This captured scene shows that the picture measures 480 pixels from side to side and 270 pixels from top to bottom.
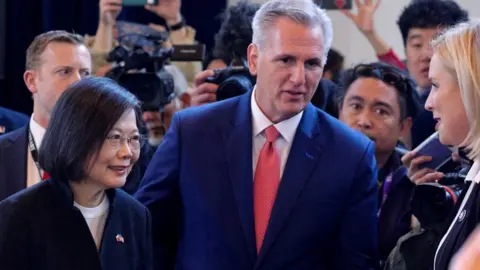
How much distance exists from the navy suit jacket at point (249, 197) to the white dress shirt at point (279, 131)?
0.02 metres

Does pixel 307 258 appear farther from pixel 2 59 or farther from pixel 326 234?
pixel 2 59

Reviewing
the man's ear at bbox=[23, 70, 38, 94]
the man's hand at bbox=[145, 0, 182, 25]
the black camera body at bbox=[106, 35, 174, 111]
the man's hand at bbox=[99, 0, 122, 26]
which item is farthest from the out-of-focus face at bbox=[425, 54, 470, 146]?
the man's hand at bbox=[145, 0, 182, 25]

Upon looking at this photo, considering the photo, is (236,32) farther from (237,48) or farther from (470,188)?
(470,188)

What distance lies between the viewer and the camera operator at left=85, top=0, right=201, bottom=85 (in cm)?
320

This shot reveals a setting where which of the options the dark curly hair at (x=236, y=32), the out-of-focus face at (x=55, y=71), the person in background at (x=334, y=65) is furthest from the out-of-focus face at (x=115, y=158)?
the person in background at (x=334, y=65)

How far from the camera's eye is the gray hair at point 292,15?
1.89m

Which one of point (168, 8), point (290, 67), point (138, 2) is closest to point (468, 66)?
point (290, 67)

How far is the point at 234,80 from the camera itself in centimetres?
224

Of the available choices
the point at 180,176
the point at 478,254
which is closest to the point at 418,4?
the point at 180,176

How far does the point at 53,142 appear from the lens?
171 cm

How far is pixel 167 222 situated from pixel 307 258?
353 millimetres

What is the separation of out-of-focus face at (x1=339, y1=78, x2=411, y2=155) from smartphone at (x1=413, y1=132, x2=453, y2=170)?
257 mm

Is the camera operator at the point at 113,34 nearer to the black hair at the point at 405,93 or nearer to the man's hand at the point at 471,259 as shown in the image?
the black hair at the point at 405,93

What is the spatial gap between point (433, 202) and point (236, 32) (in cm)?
109
